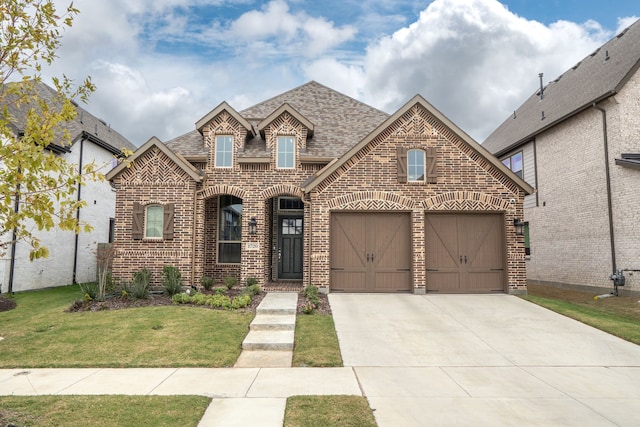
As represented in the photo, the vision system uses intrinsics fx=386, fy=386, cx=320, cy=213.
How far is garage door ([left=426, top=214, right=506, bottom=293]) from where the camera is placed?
12.8m

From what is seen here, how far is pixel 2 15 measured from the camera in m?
4.03

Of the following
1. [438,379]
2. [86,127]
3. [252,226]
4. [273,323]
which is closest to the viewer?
[438,379]

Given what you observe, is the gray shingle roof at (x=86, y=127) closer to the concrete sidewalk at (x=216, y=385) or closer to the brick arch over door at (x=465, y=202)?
the concrete sidewalk at (x=216, y=385)

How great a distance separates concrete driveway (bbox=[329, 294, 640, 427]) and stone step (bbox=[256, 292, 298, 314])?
1.28 m

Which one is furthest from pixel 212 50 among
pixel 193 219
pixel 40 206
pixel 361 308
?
pixel 40 206

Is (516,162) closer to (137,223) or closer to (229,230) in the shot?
(229,230)

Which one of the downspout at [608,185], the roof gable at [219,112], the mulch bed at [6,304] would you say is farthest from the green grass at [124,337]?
the downspout at [608,185]

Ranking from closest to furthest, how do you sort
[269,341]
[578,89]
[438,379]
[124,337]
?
[438,379] < [269,341] < [124,337] < [578,89]

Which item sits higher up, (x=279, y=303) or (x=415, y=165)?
(x=415, y=165)

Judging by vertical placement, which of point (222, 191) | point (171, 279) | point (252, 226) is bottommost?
point (171, 279)

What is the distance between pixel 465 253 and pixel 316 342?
7.17 meters

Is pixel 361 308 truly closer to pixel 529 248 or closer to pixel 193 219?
pixel 193 219

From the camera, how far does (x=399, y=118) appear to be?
42.7 feet

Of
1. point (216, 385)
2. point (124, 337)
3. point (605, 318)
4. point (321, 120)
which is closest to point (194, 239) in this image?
point (124, 337)
